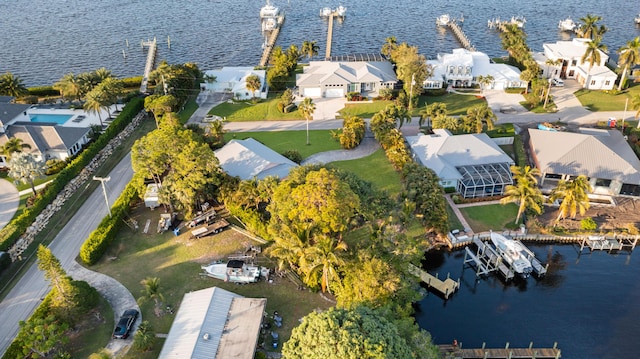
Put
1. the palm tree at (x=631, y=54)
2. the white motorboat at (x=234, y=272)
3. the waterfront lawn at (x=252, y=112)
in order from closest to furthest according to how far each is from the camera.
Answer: the white motorboat at (x=234, y=272)
the waterfront lawn at (x=252, y=112)
the palm tree at (x=631, y=54)

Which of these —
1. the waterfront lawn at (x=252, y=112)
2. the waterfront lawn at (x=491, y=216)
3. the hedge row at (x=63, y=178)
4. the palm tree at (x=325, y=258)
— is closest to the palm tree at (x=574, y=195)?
the waterfront lawn at (x=491, y=216)

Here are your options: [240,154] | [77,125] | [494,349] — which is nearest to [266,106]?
[240,154]

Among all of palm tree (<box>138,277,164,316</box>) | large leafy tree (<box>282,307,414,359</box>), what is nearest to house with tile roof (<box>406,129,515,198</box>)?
large leafy tree (<box>282,307,414,359</box>)

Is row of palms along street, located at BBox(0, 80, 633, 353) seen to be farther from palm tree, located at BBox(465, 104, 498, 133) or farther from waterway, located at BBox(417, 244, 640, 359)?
waterway, located at BBox(417, 244, 640, 359)

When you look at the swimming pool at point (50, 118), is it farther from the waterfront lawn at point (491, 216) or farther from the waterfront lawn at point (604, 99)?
the waterfront lawn at point (604, 99)

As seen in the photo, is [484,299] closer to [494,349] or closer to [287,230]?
[494,349]
